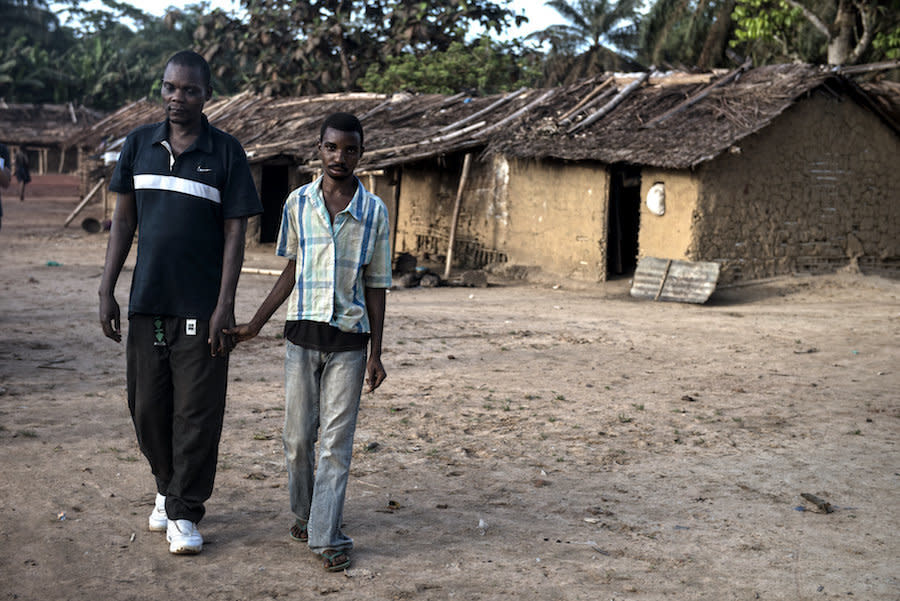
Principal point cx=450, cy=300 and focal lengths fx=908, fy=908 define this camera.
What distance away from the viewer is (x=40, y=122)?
34500mm

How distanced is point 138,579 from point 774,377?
5445 mm

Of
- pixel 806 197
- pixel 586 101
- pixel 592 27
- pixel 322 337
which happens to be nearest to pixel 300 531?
pixel 322 337

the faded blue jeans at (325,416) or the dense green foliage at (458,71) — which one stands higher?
the dense green foliage at (458,71)

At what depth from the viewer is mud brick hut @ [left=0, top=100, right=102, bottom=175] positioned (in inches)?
1322

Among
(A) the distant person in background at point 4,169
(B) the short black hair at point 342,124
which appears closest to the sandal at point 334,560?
(B) the short black hair at point 342,124

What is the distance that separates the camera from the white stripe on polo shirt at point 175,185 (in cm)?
327

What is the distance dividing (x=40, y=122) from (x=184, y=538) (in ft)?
116

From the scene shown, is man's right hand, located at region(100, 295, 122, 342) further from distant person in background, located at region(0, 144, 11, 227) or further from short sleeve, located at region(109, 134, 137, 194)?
distant person in background, located at region(0, 144, 11, 227)

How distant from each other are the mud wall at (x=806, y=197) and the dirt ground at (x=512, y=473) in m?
3.76

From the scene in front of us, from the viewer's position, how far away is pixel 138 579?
3.09m

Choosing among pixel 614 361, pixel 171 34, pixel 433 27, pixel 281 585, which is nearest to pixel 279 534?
pixel 281 585

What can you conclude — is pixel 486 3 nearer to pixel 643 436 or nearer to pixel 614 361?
pixel 614 361

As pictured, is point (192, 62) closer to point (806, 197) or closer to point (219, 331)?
point (219, 331)

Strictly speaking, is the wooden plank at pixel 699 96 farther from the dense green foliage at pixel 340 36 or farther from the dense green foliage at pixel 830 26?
the dense green foliage at pixel 340 36
